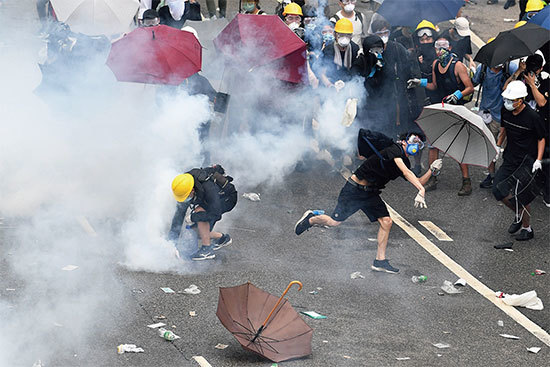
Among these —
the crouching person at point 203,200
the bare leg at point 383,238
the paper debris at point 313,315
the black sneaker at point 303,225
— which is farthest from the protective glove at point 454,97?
the paper debris at point 313,315

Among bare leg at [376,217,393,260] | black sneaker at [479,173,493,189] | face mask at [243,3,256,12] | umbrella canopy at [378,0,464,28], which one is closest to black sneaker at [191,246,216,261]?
bare leg at [376,217,393,260]

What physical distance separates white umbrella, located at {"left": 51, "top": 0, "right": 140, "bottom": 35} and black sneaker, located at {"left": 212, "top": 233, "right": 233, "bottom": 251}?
380cm

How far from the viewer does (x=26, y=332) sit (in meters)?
6.54

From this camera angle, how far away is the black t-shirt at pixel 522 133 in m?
9.18

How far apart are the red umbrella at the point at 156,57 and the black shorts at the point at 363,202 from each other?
2.13 meters

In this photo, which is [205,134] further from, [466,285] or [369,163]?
[466,285]

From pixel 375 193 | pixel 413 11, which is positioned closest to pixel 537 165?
pixel 375 193

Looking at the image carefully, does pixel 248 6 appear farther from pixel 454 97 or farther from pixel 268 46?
pixel 454 97

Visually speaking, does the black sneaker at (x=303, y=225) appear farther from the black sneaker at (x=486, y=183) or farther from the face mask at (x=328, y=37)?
the face mask at (x=328, y=37)

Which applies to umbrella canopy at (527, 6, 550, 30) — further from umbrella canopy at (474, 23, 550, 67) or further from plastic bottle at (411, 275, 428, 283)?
plastic bottle at (411, 275, 428, 283)

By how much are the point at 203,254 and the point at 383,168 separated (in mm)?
1751

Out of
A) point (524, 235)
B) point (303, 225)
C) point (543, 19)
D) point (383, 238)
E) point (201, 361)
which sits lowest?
point (524, 235)

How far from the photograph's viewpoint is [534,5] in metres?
12.4

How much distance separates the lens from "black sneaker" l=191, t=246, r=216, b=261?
8.27 m
